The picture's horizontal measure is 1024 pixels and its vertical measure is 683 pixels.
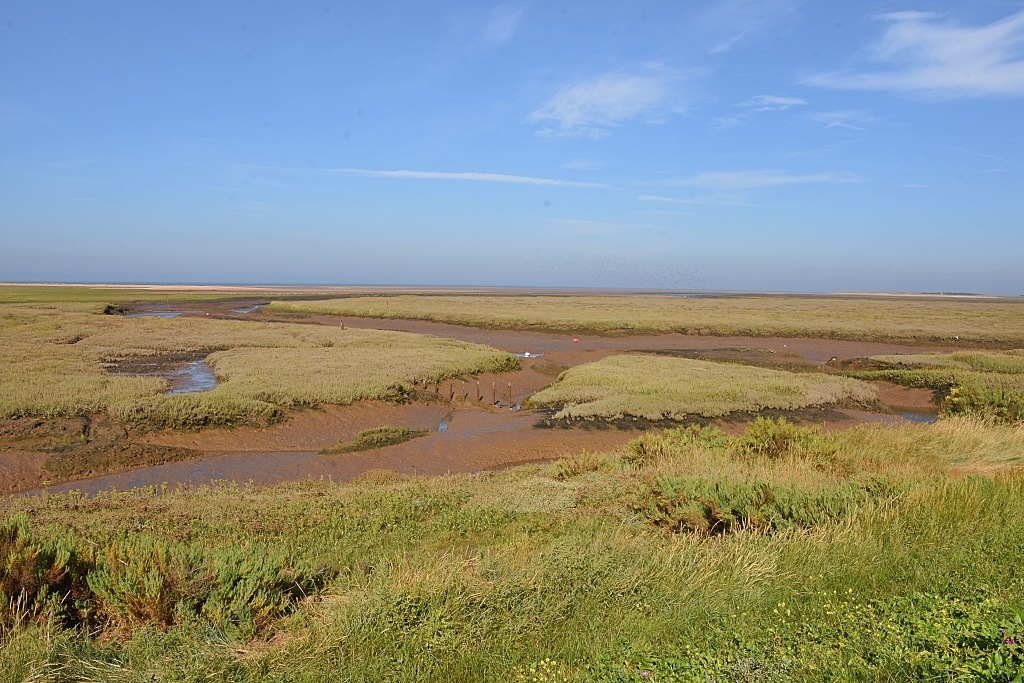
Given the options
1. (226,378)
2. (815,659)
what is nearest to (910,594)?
(815,659)

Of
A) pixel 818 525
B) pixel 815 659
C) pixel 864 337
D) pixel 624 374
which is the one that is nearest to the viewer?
pixel 815 659

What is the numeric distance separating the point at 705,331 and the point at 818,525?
1871 inches

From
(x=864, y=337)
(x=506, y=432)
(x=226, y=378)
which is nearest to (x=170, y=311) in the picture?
(x=226, y=378)

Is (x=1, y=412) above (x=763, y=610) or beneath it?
beneath

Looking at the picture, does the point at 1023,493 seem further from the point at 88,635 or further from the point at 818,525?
the point at 88,635

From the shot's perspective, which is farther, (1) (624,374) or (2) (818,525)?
(1) (624,374)

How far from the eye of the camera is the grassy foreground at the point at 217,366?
61.6 feet

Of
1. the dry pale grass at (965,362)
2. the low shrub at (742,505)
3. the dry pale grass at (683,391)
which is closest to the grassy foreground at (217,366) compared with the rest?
the dry pale grass at (683,391)

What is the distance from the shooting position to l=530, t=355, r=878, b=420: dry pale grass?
20881mm

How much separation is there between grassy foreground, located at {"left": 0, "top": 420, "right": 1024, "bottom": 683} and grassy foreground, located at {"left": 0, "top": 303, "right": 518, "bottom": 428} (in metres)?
12.2

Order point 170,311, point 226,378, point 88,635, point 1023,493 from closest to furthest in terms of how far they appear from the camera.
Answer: point 88,635, point 1023,493, point 226,378, point 170,311

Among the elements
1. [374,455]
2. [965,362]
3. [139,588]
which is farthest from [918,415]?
[139,588]

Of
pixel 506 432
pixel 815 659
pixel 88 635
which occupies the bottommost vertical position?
pixel 506 432

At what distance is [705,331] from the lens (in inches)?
2036
